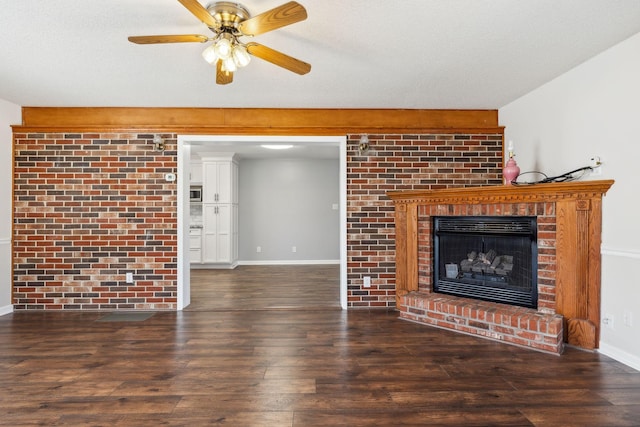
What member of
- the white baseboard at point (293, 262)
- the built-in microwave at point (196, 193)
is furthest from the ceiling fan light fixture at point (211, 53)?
the white baseboard at point (293, 262)

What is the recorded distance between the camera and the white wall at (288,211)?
292 inches

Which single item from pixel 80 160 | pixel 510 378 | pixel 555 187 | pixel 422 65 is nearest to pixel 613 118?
pixel 555 187

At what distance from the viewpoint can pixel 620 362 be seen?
8.14 ft

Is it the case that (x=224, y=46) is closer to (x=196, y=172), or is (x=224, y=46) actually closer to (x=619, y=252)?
(x=619, y=252)

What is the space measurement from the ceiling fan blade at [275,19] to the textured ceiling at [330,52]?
20 centimetres

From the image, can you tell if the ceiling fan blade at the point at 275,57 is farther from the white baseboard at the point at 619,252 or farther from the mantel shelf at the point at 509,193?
the white baseboard at the point at 619,252

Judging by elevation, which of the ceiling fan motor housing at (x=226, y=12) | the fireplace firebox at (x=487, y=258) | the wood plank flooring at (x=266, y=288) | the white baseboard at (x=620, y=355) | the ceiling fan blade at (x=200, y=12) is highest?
the ceiling fan motor housing at (x=226, y=12)

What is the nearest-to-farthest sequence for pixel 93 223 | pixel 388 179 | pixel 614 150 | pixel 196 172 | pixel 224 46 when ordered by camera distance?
pixel 224 46
pixel 614 150
pixel 93 223
pixel 388 179
pixel 196 172

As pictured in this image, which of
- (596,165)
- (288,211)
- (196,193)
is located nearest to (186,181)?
(196,193)

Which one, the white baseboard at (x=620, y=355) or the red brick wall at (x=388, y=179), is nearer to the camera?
the white baseboard at (x=620, y=355)

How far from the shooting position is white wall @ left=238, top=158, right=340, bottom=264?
24.3ft

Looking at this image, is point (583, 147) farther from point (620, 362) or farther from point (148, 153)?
point (148, 153)

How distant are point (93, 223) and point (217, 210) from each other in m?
2.96

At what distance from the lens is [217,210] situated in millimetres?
6801
